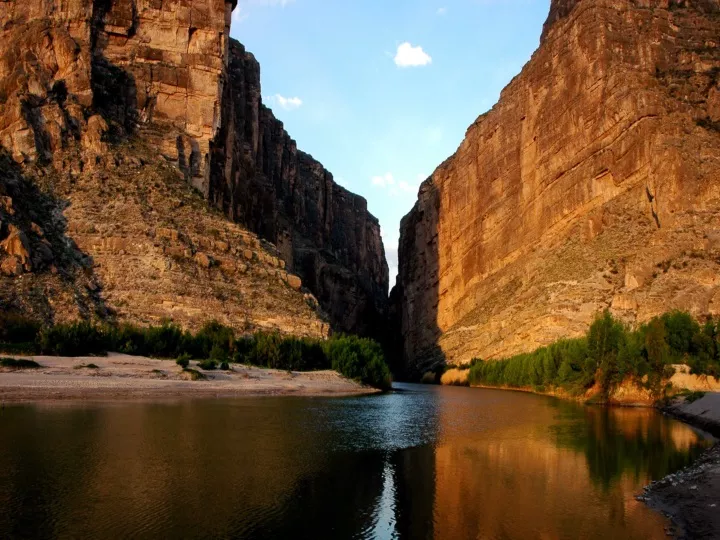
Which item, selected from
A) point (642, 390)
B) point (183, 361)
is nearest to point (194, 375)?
point (183, 361)

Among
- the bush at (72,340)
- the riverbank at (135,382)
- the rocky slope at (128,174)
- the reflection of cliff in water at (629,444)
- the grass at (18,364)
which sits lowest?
the reflection of cliff in water at (629,444)

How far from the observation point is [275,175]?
120062 millimetres

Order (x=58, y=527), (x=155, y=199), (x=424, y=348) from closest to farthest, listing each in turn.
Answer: (x=58, y=527), (x=155, y=199), (x=424, y=348)

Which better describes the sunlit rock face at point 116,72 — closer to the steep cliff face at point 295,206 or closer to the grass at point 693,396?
the steep cliff face at point 295,206

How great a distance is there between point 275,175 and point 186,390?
8880 centimetres

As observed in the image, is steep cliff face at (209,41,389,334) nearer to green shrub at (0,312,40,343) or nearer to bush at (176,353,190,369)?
bush at (176,353,190,369)

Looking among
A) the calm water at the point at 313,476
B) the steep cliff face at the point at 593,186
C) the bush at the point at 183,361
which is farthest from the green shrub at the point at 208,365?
the steep cliff face at the point at 593,186

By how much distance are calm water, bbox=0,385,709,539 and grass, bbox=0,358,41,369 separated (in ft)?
30.2

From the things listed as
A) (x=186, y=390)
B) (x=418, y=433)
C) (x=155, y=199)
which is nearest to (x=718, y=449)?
(x=418, y=433)

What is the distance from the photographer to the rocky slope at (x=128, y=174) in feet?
153

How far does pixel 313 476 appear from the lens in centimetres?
1479

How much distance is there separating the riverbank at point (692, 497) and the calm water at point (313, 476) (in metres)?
0.44

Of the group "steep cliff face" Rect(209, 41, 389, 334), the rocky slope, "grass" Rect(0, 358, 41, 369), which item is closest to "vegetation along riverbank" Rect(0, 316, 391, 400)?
"grass" Rect(0, 358, 41, 369)

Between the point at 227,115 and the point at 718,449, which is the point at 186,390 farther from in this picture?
the point at 227,115
